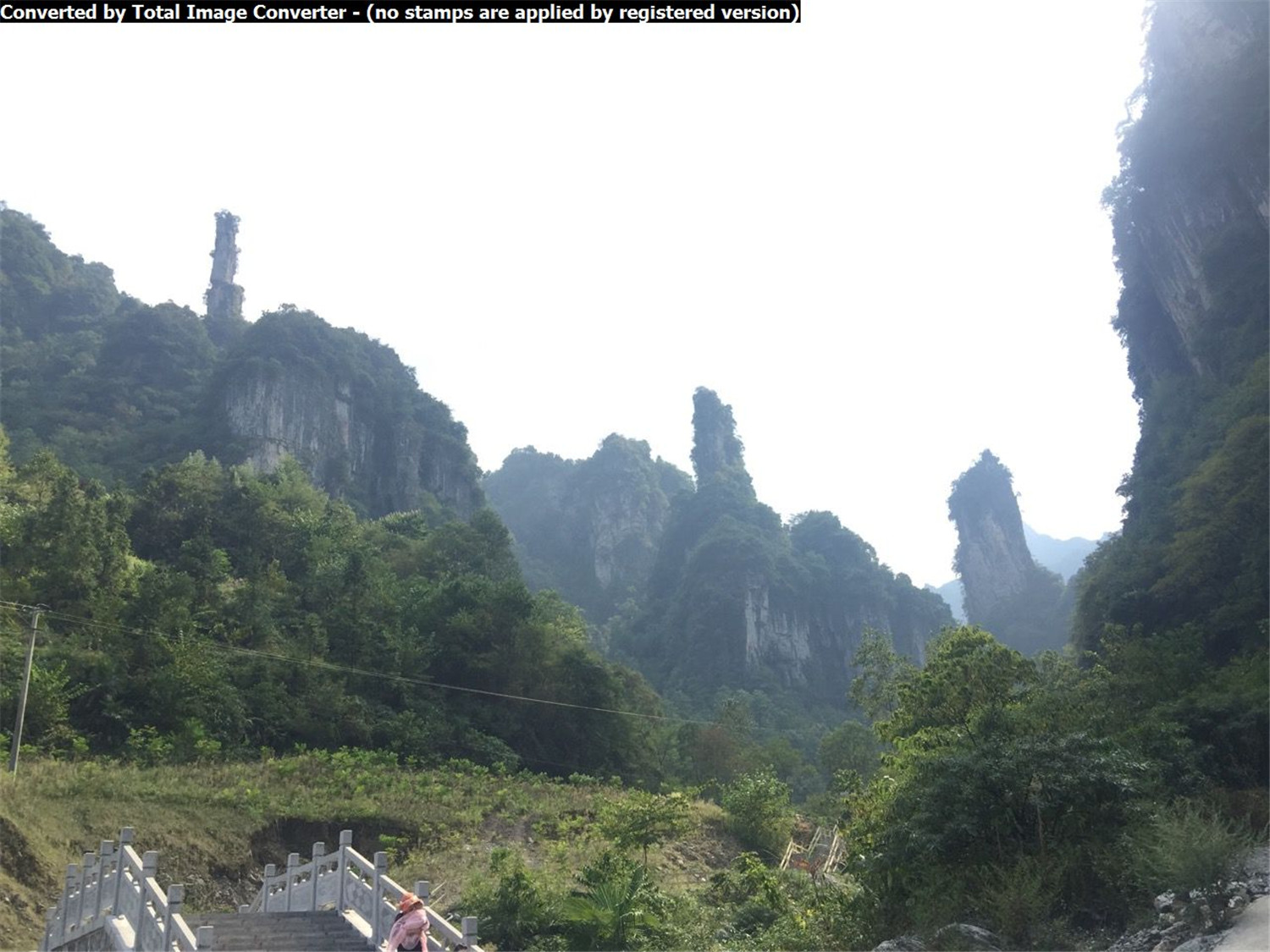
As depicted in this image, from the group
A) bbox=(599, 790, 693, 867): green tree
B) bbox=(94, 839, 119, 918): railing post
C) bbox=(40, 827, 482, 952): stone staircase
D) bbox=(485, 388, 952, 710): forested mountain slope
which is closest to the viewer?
bbox=(40, 827, 482, 952): stone staircase

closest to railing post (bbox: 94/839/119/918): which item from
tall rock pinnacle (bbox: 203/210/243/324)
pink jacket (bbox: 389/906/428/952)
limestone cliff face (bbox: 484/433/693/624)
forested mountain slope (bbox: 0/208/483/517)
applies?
pink jacket (bbox: 389/906/428/952)

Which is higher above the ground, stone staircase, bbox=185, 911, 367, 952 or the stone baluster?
stone staircase, bbox=185, 911, 367, 952

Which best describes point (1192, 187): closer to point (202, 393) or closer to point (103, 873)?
point (103, 873)

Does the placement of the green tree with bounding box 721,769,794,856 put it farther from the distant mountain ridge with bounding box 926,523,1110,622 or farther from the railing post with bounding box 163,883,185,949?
the distant mountain ridge with bounding box 926,523,1110,622

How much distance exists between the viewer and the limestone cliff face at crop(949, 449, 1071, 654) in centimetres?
8900

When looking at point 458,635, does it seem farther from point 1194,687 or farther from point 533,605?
point 1194,687

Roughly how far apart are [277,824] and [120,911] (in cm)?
1049

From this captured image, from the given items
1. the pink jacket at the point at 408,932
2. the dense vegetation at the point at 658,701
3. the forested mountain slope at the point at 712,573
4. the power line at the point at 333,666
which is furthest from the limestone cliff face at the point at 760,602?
the pink jacket at the point at 408,932

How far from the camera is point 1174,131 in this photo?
39469 millimetres

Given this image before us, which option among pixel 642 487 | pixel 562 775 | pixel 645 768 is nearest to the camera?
pixel 562 775

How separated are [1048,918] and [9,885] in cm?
1319

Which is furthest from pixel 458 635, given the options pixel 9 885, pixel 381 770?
pixel 9 885

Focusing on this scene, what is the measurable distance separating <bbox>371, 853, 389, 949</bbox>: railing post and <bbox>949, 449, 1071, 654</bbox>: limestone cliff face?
85.6m

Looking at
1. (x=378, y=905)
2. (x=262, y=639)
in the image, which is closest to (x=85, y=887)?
(x=378, y=905)
